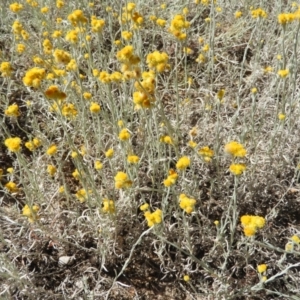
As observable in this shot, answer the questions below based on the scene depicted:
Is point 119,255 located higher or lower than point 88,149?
lower

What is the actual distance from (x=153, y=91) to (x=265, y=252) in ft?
2.70

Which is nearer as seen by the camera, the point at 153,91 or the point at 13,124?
the point at 153,91

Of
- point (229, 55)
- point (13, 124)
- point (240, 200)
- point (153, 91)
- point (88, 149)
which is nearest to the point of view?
point (153, 91)

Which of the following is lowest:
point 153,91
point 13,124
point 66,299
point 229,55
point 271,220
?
point 66,299

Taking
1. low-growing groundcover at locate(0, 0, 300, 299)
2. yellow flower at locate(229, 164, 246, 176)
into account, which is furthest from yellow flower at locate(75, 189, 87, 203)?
yellow flower at locate(229, 164, 246, 176)

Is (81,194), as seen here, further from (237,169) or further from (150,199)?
(237,169)

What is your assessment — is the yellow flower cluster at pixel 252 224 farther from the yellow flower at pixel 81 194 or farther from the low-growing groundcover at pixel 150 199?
the yellow flower at pixel 81 194

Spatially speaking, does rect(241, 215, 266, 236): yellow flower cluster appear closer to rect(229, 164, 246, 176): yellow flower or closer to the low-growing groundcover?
the low-growing groundcover

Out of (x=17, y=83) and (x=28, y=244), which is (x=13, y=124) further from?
(x=28, y=244)

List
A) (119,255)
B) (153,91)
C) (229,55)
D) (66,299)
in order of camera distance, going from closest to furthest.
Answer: (153,91)
(66,299)
(119,255)
(229,55)

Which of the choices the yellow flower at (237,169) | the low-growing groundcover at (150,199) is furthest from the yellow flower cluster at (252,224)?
the yellow flower at (237,169)

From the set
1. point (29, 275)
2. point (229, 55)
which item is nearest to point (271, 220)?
point (29, 275)

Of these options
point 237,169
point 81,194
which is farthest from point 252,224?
point 81,194

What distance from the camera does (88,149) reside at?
216 cm
